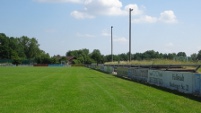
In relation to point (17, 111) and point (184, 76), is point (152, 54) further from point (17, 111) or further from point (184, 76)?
point (17, 111)

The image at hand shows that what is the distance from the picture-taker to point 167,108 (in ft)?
45.4

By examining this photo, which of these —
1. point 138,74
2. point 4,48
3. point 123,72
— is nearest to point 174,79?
point 138,74

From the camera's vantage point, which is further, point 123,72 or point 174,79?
point 123,72

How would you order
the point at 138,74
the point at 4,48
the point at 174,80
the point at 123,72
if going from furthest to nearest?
the point at 4,48
the point at 123,72
the point at 138,74
the point at 174,80

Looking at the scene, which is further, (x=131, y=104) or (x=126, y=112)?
(x=131, y=104)

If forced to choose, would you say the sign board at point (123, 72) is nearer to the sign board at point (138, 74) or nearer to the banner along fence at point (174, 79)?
the sign board at point (138, 74)

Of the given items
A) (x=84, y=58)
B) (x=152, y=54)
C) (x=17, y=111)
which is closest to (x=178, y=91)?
(x=17, y=111)

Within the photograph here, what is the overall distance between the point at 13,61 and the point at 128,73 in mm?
132261

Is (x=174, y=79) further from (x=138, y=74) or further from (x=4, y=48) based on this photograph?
(x=4, y=48)

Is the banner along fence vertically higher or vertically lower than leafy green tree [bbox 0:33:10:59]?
lower

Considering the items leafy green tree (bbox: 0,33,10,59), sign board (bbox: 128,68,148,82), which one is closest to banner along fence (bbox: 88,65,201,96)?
sign board (bbox: 128,68,148,82)

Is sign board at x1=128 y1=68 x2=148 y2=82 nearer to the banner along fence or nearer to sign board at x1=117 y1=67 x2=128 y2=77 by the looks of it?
the banner along fence

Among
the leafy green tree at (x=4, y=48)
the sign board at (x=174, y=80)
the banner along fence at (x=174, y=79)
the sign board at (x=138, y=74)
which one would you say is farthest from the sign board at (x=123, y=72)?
the leafy green tree at (x=4, y=48)

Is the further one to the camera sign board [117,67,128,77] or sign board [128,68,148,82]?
sign board [117,67,128,77]
